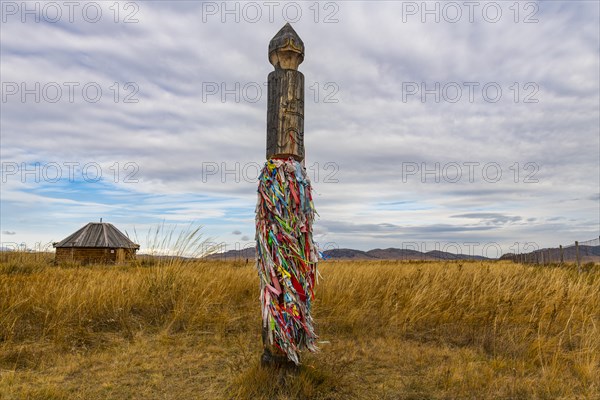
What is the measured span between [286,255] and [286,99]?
53.1 inches

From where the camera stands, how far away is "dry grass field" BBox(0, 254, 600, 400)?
11.8 ft

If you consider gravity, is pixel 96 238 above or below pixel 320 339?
above

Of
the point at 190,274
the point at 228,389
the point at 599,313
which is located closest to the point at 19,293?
the point at 190,274

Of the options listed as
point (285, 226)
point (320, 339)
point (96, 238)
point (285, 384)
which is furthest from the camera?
Answer: point (96, 238)

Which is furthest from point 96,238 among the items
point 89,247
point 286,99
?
point 286,99

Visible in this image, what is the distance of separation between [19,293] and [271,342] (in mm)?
5045

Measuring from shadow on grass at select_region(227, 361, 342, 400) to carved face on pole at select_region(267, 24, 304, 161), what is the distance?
1.80 m

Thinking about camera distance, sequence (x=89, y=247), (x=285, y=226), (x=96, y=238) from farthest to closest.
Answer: (x=96, y=238) → (x=89, y=247) → (x=285, y=226)

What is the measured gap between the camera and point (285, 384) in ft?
10.8

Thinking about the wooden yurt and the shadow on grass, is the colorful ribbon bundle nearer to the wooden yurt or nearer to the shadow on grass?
the shadow on grass

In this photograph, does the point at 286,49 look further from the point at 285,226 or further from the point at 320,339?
the point at 320,339

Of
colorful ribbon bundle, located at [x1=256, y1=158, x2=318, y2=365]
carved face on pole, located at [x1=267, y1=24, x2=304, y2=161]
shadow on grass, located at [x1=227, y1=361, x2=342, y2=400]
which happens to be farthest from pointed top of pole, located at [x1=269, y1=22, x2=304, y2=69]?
shadow on grass, located at [x1=227, y1=361, x2=342, y2=400]

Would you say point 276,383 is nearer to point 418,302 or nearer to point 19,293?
point 418,302

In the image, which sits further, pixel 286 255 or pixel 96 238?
pixel 96 238
